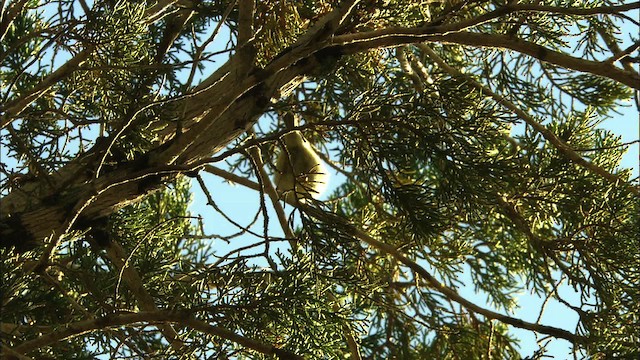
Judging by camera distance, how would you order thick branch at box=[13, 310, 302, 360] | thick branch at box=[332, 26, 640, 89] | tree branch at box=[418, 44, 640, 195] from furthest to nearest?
tree branch at box=[418, 44, 640, 195] < thick branch at box=[332, 26, 640, 89] < thick branch at box=[13, 310, 302, 360]

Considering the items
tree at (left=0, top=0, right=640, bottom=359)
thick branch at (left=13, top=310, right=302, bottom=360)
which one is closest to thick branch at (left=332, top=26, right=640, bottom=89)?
tree at (left=0, top=0, right=640, bottom=359)

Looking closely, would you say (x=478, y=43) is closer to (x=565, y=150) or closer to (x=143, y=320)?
(x=565, y=150)

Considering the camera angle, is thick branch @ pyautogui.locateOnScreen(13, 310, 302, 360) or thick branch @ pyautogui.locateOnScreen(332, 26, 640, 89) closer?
thick branch @ pyautogui.locateOnScreen(13, 310, 302, 360)

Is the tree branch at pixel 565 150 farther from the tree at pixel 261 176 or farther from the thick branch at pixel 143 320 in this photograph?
the thick branch at pixel 143 320

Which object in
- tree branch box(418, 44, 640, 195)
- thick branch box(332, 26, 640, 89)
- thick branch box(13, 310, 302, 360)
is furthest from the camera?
tree branch box(418, 44, 640, 195)

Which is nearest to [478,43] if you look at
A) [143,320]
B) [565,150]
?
[565,150]

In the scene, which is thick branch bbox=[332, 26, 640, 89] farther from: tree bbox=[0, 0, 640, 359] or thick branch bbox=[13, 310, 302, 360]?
thick branch bbox=[13, 310, 302, 360]

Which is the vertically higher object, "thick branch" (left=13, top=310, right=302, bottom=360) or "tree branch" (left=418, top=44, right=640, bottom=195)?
"tree branch" (left=418, top=44, right=640, bottom=195)

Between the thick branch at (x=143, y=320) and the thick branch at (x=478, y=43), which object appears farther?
the thick branch at (x=478, y=43)

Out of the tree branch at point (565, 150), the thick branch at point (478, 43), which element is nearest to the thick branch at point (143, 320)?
the thick branch at point (478, 43)

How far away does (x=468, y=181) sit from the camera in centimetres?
237

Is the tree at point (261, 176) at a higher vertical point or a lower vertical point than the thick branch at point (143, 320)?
higher

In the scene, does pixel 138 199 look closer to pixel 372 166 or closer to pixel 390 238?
pixel 372 166

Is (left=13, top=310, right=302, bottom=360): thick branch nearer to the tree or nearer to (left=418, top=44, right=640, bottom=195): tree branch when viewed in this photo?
the tree
